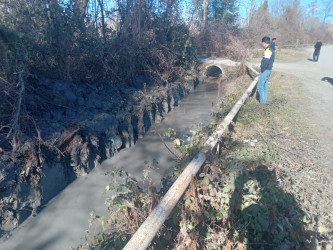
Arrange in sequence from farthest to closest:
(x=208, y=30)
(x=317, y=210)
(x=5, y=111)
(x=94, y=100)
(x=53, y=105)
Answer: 1. (x=208, y=30)
2. (x=94, y=100)
3. (x=53, y=105)
4. (x=5, y=111)
5. (x=317, y=210)

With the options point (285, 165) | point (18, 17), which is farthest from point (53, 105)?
point (285, 165)

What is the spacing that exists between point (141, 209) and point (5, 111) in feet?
12.9

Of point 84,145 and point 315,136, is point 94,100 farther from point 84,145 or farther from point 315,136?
point 315,136

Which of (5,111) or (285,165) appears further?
(5,111)

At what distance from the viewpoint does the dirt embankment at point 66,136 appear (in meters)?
4.25

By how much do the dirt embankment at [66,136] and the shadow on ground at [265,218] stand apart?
354 cm

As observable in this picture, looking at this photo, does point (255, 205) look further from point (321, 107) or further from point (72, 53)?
point (72, 53)

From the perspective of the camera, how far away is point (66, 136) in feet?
17.4

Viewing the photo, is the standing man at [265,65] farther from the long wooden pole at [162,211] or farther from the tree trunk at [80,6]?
the tree trunk at [80,6]

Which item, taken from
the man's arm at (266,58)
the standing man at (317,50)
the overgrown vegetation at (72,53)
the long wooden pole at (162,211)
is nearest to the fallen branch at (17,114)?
the overgrown vegetation at (72,53)

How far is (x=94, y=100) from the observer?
7266 mm

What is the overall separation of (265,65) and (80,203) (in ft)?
20.0

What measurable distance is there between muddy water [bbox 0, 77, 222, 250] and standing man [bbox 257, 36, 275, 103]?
2620 mm

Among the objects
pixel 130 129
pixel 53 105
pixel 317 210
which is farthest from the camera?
pixel 130 129
